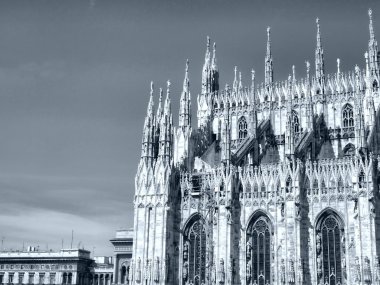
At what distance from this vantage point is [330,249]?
52.9 meters

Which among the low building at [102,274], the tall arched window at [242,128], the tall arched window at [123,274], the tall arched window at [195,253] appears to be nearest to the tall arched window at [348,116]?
the tall arched window at [242,128]

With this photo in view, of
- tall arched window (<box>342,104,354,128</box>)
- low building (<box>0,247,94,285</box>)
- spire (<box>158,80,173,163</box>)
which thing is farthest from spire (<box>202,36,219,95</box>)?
low building (<box>0,247,94,285</box>)

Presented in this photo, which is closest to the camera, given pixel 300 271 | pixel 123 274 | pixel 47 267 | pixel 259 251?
pixel 300 271

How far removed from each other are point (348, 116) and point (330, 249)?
55.8ft

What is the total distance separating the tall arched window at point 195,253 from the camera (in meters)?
58.4

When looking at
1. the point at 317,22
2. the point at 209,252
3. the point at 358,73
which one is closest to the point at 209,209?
the point at 209,252

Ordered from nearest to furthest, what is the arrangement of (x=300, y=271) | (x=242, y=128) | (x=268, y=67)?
(x=300, y=271), (x=242, y=128), (x=268, y=67)

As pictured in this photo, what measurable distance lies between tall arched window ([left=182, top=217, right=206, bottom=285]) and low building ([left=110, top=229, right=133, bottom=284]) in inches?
1133

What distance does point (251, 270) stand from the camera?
182 feet

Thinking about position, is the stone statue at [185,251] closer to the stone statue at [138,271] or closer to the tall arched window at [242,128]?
the stone statue at [138,271]

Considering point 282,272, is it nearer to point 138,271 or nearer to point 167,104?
point 138,271

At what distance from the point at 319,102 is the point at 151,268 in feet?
84.7

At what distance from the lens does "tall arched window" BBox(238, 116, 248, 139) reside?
6938 centimetres

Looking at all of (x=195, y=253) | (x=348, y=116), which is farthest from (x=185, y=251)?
(x=348, y=116)
